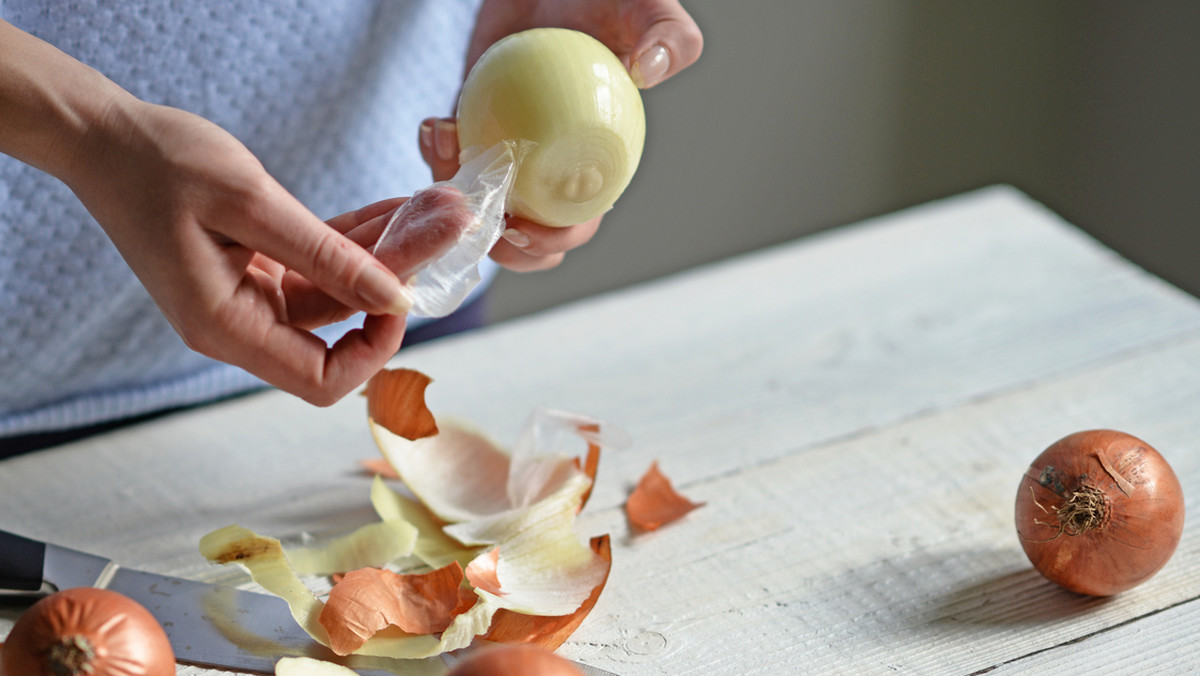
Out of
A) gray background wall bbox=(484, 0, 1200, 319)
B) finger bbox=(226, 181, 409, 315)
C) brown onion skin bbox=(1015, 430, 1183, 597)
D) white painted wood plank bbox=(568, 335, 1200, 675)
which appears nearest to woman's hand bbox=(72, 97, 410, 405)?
finger bbox=(226, 181, 409, 315)

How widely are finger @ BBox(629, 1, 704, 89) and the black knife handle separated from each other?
1.81 ft

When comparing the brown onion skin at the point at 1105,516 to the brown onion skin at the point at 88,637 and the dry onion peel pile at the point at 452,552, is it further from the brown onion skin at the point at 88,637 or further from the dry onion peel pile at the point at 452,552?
the brown onion skin at the point at 88,637

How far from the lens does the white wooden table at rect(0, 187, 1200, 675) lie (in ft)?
2.48

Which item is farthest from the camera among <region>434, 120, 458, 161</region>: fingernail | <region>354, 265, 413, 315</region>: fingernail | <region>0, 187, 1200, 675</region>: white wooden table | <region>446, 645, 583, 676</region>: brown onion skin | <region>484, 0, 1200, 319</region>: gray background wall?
<region>484, 0, 1200, 319</region>: gray background wall

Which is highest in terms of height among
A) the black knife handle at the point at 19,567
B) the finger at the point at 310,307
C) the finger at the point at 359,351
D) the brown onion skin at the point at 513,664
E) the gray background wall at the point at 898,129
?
the finger at the point at 310,307

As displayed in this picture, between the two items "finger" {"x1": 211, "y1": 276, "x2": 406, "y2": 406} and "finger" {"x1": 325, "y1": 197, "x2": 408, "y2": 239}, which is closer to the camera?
"finger" {"x1": 211, "y1": 276, "x2": 406, "y2": 406}

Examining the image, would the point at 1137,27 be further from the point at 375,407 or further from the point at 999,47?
the point at 375,407

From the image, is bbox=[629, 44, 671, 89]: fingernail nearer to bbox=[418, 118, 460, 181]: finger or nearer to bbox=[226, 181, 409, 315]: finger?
bbox=[418, 118, 460, 181]: finger

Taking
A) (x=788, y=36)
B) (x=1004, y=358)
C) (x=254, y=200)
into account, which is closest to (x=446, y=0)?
(x=254, y=200)

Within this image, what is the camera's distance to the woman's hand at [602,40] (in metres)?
0.84

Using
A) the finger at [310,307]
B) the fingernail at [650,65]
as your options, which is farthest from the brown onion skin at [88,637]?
the fingernail at [650,65]

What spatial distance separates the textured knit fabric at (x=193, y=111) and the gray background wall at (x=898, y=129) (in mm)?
1375

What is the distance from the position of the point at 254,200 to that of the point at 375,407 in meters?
0.26

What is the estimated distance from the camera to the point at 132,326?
1.04 m
